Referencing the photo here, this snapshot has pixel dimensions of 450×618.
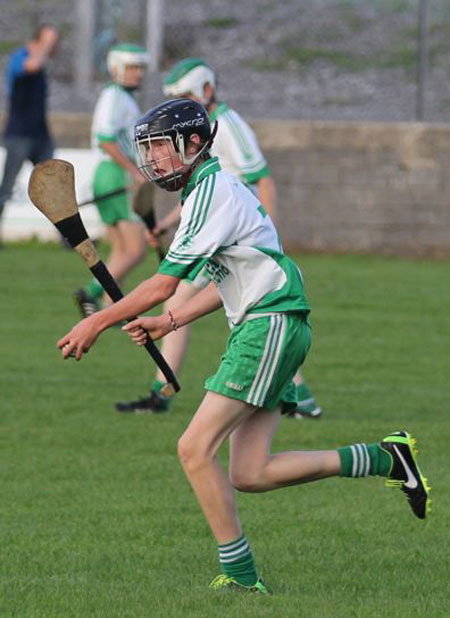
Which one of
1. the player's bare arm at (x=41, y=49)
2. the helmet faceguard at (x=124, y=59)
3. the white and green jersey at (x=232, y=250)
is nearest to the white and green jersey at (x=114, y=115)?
the helmet faceguard at (x=124, y=59)

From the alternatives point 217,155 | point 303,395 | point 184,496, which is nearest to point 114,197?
point 217,155

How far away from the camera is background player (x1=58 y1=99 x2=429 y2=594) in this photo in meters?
5.52

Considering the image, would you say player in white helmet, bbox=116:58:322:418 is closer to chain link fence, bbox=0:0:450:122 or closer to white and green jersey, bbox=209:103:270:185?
white and green jersey, bbox=209:103:270:185

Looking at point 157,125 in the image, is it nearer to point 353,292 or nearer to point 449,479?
point 449,479

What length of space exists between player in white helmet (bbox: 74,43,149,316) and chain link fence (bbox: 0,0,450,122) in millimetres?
6468

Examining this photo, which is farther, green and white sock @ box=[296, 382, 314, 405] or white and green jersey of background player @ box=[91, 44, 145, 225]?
white and green jersey of background player @ box=[91, 44, 145, 225]

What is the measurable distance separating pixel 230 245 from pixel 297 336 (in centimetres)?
41

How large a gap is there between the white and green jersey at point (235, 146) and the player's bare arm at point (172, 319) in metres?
3.61

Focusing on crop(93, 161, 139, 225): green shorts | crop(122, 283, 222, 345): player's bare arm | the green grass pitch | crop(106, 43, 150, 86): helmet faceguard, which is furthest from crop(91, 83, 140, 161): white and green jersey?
crop(122, 283, 222, 345): player's bare arm

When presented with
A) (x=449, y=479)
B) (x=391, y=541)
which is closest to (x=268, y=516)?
(x=391, y=541)

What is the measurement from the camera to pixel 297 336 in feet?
18.7

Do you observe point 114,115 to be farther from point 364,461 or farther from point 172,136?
point 364,461

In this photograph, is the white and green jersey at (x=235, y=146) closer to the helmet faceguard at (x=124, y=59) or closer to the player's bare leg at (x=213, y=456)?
the helmet faceguard at (x=124, y=59)

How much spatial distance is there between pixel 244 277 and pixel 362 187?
13.0m
